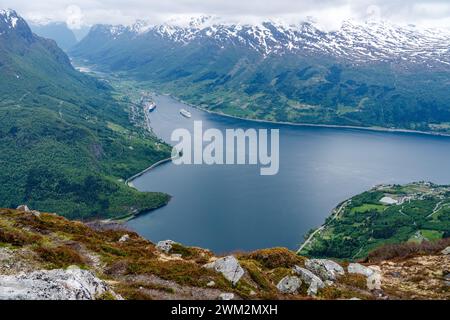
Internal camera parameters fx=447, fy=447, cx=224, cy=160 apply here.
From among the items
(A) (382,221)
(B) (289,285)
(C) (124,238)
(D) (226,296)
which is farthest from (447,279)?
(A) (382,221)

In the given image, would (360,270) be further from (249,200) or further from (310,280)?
(249,200)

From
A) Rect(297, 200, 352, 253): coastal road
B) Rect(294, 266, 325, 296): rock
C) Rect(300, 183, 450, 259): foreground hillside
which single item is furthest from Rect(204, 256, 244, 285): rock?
Result: Rect(297, 200, 352, 253): coastal road

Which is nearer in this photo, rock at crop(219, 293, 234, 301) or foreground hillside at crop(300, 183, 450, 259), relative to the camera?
rock at crop(219, 293, 234, 301)

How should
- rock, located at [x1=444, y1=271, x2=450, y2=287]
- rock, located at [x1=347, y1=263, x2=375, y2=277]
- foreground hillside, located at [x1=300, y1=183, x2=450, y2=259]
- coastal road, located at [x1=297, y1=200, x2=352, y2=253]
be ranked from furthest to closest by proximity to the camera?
1. coastal road, located at [x1=297, y1=200, x2=352, y2=253]
2. foreground hillside, located at [x1=300, y1=183, x2=450, y2=259]
3. rock, located at [x1=347, y1=263, x2=375, y2=277]
4. rock, located at [x1=444, y1=271, x2=450, y2=287]

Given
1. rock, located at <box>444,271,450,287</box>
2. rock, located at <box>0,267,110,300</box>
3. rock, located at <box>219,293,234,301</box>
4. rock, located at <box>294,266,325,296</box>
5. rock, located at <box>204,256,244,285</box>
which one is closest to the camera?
rock, located at <box>0,267,110,300</box>

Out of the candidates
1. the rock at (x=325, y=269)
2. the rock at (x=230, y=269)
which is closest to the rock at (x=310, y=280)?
the rock at (x=325, y=269)

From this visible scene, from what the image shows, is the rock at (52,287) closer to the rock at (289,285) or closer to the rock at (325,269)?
the rock at (289,285)

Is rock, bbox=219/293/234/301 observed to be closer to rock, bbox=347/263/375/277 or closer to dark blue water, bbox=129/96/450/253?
rock, bbox=347/263/375/277
